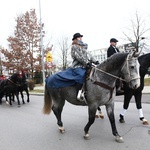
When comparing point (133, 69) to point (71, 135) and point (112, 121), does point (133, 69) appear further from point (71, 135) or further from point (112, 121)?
point (71, 135)

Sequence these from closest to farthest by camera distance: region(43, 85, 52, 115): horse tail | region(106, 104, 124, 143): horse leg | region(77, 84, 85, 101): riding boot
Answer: region(106, 104, 124, 143): horse leg, region(77, 84, 85, 101): riding boot, region(43, 85, 52, 115): horse tail

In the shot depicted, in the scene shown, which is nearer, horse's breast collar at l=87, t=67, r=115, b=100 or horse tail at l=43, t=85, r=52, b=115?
horse's breast collar at l=87, t=67, r=115, b=100

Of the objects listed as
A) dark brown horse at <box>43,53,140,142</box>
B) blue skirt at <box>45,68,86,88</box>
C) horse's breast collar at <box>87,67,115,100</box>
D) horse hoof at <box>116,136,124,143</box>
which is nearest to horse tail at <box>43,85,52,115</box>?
blue skirt at <box>45,68,86,88</box>

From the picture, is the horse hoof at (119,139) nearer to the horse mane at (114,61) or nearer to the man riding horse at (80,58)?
the man riding horse at (80,58)

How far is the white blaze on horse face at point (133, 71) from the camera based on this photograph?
417 cm

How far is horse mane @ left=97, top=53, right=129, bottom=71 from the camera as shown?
4.41 metres

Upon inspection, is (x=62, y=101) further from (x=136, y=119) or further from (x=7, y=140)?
(x=136, y=119)

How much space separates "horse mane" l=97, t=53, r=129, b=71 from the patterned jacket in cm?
56

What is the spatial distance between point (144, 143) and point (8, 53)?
28.2m

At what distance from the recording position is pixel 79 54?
5113 millimetres

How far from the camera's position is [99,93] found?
15.1 feet

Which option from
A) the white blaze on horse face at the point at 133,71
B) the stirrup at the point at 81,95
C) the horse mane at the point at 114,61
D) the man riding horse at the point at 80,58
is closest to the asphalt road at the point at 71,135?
the stirrup at the point at 81,95

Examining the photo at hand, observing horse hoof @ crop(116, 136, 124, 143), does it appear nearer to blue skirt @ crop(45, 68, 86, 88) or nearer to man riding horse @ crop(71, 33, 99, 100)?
man riding horse @ crop(71, 33, 99, 100)

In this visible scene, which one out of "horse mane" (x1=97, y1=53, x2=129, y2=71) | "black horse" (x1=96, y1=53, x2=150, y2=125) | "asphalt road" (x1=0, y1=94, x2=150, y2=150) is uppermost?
"horse mane" (x1=97, y1=53, x2=129, y2=71)
